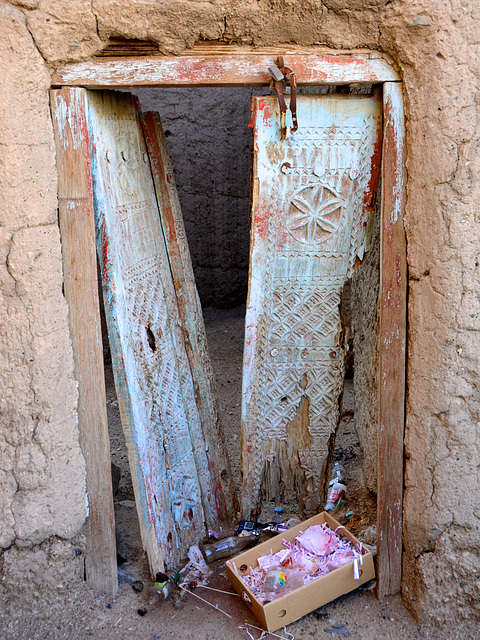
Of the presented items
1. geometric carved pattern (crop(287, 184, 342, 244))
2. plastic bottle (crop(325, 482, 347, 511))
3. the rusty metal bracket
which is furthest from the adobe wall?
plastic bottle (crop(325, 482, 347, 511))

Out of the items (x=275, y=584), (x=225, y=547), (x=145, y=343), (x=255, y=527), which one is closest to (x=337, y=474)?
(x=255, y=527)

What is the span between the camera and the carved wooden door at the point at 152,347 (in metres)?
2.49

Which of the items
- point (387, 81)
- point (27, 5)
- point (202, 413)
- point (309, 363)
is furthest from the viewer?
point (202, 413)

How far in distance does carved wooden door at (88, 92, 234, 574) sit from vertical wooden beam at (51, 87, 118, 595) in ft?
0.25

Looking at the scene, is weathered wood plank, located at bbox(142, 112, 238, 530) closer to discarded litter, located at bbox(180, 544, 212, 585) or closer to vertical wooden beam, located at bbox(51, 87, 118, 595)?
discarded litter, located at bbox(180, 544, 212, 585)

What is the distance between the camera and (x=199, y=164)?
5684mm

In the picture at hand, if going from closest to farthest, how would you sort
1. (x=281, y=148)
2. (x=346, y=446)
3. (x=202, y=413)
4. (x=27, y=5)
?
1. (x=27, y=5)
2. (x=281, y=148)
3. (x=202, y=413)
4. (x=346, y=446)

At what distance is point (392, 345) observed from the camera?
7.89 ft

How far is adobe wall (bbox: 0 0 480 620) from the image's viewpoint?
2.14 metres

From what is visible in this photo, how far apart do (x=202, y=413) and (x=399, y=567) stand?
1157 millimetres

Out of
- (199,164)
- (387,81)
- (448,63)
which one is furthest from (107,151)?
(199,164)

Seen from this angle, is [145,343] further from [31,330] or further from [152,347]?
[31,330]

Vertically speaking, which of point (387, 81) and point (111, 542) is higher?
point (387, 81)

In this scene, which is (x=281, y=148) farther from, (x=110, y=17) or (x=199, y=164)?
(x=199, y=164)
